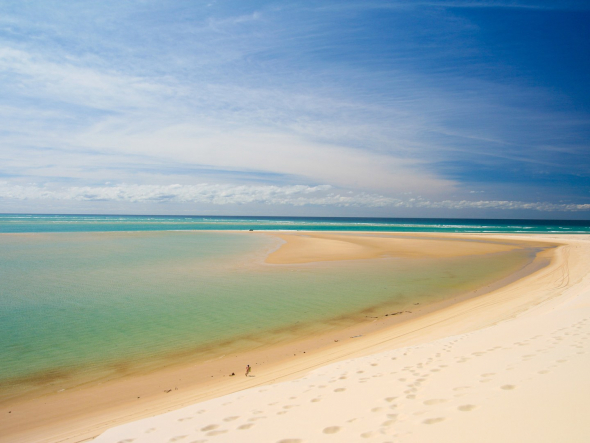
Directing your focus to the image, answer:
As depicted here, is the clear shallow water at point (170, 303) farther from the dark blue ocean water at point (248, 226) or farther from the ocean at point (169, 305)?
the dark blue ocean water at point (248, 226)

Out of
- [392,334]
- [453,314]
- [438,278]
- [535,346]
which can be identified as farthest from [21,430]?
[438,278]

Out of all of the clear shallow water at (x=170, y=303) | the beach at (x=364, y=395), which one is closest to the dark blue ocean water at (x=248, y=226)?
the clear shallow water at (x=170, y=303)

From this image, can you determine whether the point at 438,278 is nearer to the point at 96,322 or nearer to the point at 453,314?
the point at 453,314

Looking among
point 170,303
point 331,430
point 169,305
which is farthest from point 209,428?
point 170,303

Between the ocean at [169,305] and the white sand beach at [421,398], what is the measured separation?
2796mm

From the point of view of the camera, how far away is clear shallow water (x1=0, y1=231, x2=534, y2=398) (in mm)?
7961

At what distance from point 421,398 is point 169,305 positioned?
9.94 meters

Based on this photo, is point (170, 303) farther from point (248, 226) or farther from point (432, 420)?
point (248, 226)

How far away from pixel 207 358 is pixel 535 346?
675 cm

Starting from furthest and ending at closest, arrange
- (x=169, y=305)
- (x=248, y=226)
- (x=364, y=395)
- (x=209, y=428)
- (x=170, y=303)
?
(x=248, y=226), (x=170, y=303), (x=169, y=305), (x=364, y=395), (x=209, y=428)

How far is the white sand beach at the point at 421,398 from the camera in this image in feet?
11.2

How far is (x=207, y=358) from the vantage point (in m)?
7.98

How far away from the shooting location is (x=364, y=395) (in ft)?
15.3

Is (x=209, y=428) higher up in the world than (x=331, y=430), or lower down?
lower down
